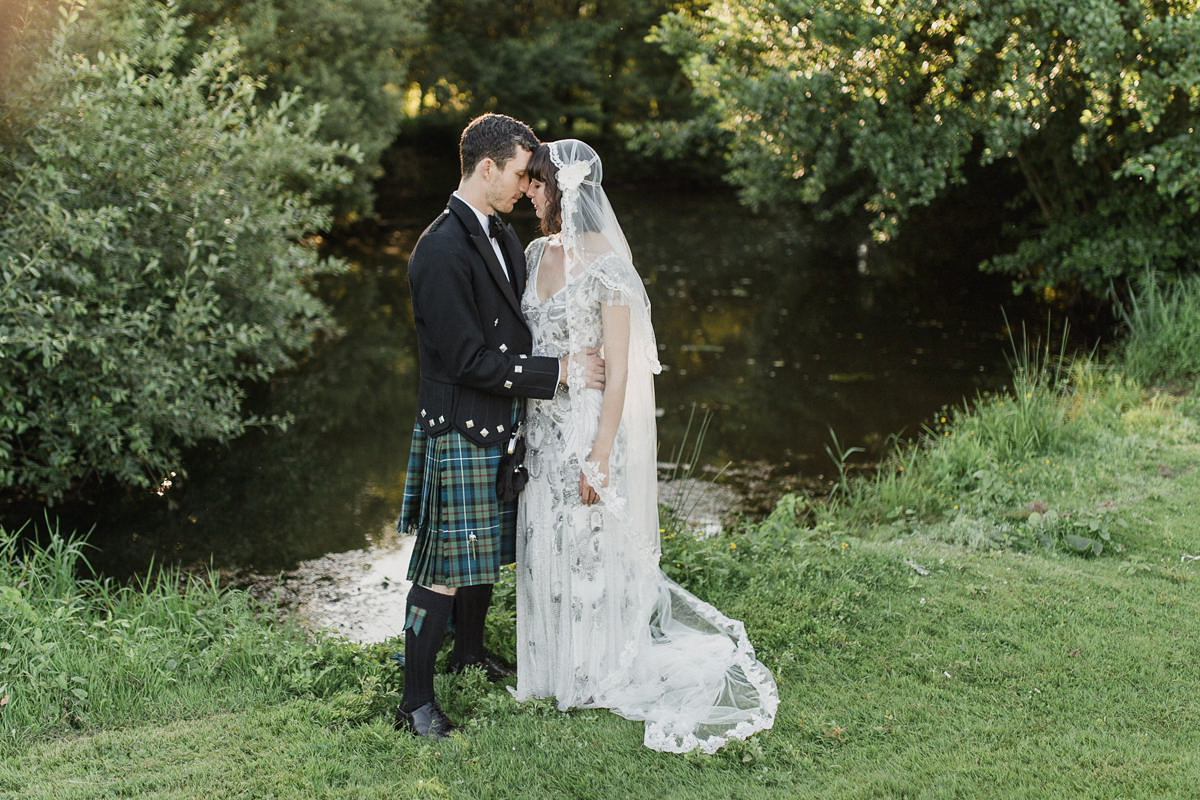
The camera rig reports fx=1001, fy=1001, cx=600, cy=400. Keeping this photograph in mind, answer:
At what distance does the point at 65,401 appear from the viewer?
6855 mm

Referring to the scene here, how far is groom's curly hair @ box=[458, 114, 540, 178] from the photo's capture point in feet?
12.1

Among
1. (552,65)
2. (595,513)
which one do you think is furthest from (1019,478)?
(552,65)

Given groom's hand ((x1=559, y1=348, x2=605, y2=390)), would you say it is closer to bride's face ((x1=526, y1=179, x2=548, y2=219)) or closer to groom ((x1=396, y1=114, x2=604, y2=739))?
groom ((x1=396, y1=114, x2=604, y2=739))

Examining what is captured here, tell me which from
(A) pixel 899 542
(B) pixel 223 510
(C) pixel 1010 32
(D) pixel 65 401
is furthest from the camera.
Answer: (C) pixel 1010 32

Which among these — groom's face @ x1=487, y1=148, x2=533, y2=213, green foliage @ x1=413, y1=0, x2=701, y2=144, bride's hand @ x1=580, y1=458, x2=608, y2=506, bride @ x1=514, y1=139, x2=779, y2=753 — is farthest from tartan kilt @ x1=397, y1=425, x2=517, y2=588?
green foliage @ x1=413, y1=0, x2=701, y2=144

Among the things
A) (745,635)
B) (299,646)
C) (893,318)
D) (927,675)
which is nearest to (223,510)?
(299,646)

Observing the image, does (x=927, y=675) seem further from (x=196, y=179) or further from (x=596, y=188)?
(x=196, y=179)

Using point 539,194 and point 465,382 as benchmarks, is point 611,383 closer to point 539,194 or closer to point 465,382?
point 465,382

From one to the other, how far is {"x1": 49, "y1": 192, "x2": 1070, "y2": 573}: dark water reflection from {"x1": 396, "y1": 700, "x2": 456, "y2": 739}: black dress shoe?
10.8 ft

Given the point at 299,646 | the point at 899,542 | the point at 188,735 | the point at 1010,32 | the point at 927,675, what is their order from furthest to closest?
the point at 1010,32
the point at 899,542
the point at 299,646
the point at 927,675
the point at 188,735

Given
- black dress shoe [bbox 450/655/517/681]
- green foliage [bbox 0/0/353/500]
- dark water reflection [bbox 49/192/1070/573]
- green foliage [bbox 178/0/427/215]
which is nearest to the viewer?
black dress shoe [bbox 450/655/517/681]

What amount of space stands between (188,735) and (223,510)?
4.30m

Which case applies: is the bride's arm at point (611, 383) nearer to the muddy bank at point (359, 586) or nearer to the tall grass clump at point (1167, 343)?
the muddy bank at point (359, 586)

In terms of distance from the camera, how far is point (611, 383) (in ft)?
12.5
